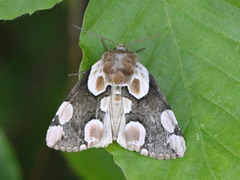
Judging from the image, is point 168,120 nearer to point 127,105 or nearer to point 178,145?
point 178,145

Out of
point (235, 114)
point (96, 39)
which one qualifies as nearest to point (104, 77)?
point (96, 39)

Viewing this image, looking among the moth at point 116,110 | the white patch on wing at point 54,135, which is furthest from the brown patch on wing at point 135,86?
the white patch on wing at point 54,135

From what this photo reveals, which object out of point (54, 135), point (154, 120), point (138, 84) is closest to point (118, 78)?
point (138, 84)

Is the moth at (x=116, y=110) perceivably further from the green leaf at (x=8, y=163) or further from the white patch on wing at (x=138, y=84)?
the green leaf at (x=8, y=163)

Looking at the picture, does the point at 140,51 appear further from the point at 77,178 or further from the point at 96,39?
the point at 77,178

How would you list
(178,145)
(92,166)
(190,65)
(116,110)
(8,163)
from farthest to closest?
(92,166)
(8,163)
(116,110)
(190,65)
(178,145)

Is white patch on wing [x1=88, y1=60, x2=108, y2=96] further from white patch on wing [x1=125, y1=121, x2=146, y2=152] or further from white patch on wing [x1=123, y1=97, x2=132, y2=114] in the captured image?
white patch on wing [x1=125, y1=121, x2=146, y2=152]
